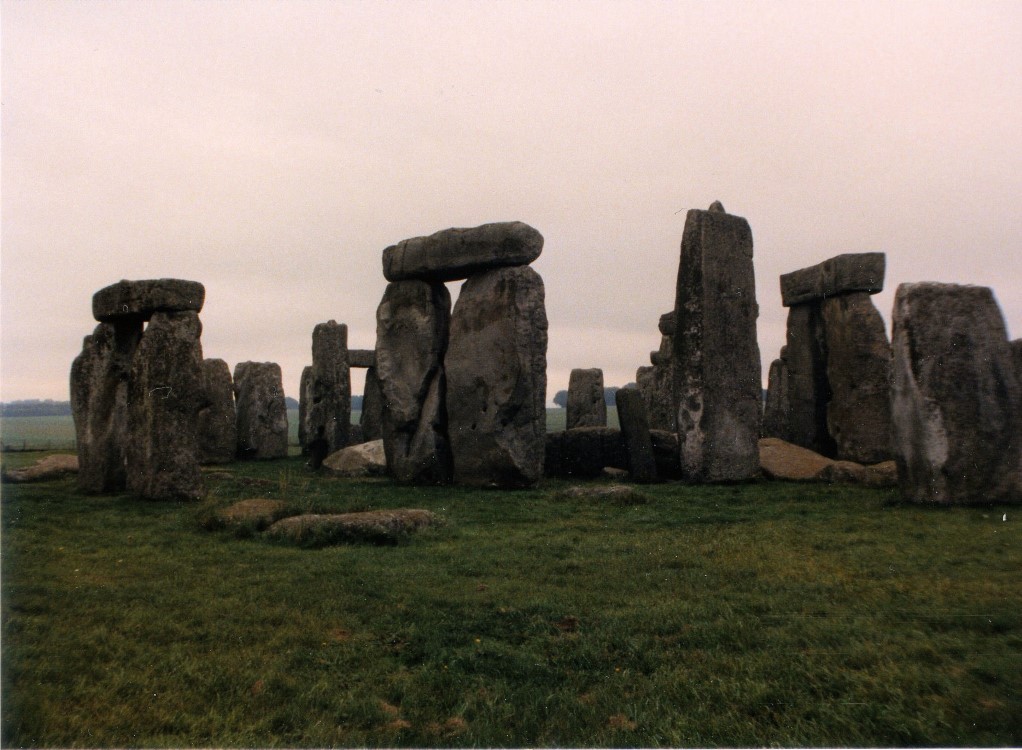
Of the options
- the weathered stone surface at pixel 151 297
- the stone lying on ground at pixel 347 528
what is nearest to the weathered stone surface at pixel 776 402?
the stone lying on ground at pixel 347 528

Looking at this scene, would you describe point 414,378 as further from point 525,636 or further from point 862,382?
point 525,636

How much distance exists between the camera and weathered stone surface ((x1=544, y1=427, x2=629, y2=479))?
13.5 metres

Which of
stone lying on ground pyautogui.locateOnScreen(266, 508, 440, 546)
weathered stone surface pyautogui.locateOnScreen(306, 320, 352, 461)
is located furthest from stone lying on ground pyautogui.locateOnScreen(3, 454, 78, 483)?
stone lying on ground pyautogui.locateOnScreen(266, 508, 440, 546)

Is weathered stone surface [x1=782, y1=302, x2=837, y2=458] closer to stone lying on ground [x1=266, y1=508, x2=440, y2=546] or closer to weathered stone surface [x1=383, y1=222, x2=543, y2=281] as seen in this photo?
weathered stone surface [x1=383, y1=222, x2=543, y2=281]

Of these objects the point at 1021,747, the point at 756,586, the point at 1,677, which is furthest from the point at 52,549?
the point at 1021,747

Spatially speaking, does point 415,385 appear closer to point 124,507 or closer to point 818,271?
point 124,507

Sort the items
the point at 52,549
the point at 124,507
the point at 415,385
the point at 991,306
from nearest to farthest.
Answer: the point at 52,549 < the point at 991,306 < the point at 124,507 < the point at 415,385

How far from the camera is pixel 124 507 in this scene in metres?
9.51

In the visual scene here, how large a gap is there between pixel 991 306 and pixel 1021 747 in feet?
22.2

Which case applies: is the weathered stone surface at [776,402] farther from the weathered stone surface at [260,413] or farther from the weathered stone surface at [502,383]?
the weathered stone surface at [260,413]

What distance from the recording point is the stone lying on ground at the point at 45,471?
1270 cm

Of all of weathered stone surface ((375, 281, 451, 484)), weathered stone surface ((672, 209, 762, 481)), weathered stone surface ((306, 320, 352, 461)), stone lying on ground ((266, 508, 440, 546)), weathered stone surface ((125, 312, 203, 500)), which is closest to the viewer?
stone lying on ground ((266, 508, 440, 546))

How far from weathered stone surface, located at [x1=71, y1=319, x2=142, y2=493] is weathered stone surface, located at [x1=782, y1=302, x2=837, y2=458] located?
35.8 feet

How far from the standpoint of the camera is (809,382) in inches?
595
